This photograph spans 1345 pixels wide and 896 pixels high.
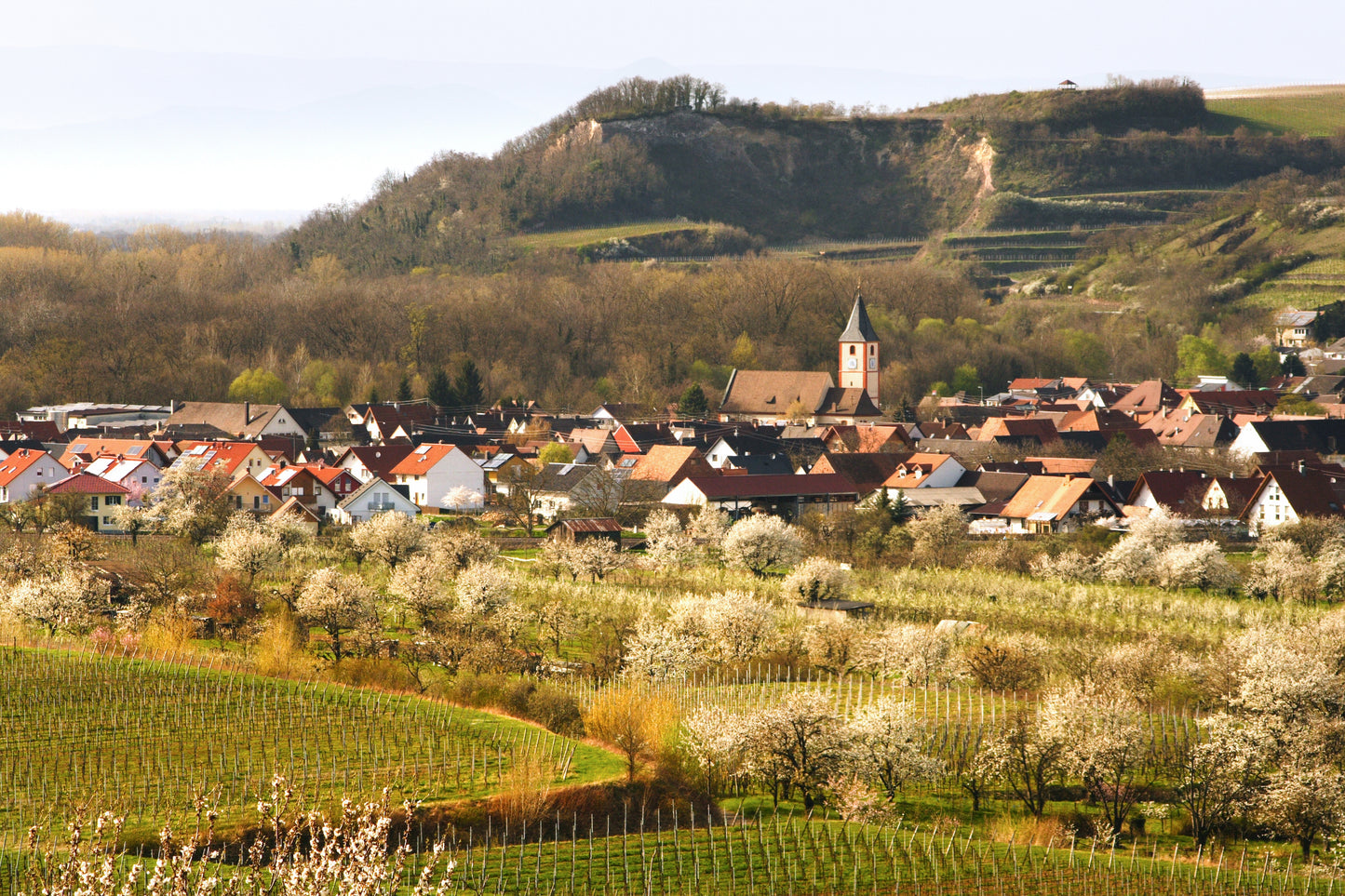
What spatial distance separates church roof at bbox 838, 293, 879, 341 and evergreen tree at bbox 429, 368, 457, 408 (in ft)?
70.2

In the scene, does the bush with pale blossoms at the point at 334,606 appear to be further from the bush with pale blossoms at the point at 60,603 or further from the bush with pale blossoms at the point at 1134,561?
the bush with pale blossoms at the point at 1134,561

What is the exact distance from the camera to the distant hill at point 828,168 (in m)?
121

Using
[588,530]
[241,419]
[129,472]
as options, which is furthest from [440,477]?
[241,419]

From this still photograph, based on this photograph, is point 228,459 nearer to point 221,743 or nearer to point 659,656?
point 659,656

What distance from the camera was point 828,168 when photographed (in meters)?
138

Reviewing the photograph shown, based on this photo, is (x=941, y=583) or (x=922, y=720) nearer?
(x=922, y=720)

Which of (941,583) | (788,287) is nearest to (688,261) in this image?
(788,287)

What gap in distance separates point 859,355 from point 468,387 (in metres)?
21.3

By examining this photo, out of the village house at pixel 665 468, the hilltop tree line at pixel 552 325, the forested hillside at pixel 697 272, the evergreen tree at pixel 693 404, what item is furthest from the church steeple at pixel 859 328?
the village house at pixel 665 468

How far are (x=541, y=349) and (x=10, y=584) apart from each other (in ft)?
176

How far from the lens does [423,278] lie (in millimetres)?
100375

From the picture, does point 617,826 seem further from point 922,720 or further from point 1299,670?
point 1299,670

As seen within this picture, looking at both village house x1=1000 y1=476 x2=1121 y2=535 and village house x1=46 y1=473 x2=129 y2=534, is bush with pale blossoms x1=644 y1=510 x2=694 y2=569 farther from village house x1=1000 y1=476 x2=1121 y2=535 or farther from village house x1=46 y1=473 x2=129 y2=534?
village house x1=46 y1=473 x2=129 y2=534

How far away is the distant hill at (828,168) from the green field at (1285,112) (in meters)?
1.44
